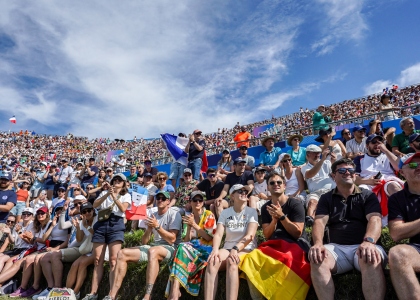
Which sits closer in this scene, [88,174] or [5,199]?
[5,199]

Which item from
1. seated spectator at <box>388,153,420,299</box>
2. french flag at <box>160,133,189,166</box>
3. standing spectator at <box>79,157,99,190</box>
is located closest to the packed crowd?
seated spectator at <box>388,153,420,299</box>

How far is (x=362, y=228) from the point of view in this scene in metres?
3.08

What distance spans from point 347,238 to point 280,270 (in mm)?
792

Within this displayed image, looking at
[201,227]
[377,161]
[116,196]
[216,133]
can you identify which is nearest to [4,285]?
[116,196]

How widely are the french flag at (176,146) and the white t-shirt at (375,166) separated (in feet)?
16.4

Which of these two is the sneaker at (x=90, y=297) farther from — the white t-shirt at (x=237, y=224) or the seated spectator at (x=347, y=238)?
the seated spectator at (x=347, y=238)

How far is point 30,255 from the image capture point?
5805 millimetres

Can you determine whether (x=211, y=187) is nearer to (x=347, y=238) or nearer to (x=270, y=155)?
(x=270, y=155)

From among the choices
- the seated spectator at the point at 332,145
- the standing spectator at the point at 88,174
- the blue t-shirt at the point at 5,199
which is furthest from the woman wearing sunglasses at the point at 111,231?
the standing spectator at the point at 88,174

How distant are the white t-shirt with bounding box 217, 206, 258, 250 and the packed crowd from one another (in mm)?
14

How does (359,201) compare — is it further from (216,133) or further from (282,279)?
(216,133)

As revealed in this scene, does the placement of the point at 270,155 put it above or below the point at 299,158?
above

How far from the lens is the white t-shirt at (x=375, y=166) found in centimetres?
481

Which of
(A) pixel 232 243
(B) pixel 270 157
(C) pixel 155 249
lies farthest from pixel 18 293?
(B) pixel 270 157
